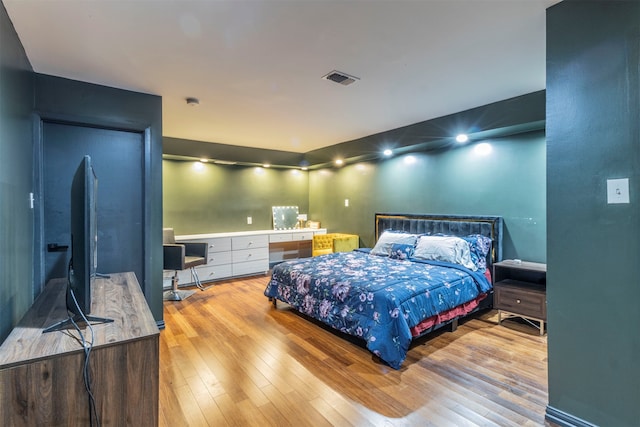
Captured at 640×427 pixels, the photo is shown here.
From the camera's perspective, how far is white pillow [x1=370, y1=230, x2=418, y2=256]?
4250 millimetres

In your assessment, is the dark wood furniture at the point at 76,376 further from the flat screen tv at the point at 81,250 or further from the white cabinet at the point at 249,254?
the white cabinet at the point at 249,254

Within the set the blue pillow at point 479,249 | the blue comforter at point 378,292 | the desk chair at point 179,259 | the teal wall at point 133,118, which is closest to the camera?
the blue comforter at point 378,292

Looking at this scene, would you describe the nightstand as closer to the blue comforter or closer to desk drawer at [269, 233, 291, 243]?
the blue comforter

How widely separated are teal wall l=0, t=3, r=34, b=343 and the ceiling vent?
79.8 inches

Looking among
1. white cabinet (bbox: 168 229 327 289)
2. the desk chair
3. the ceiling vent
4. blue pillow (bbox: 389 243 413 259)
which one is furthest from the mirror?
the ceiling vent

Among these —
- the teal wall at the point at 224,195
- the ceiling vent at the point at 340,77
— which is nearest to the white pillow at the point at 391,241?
the ceiling vent at the point at 340,77

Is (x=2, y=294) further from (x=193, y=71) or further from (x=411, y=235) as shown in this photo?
(x=411, y=235)

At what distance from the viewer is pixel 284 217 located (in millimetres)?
6543

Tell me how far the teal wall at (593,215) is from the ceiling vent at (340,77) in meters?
1.38

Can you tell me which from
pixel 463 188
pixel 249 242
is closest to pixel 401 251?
pixel 463 188

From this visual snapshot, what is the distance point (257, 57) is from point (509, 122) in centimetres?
263

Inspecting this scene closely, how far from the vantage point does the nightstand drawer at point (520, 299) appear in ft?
10.0

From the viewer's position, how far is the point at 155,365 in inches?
49.9

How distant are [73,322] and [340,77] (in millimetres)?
2433
